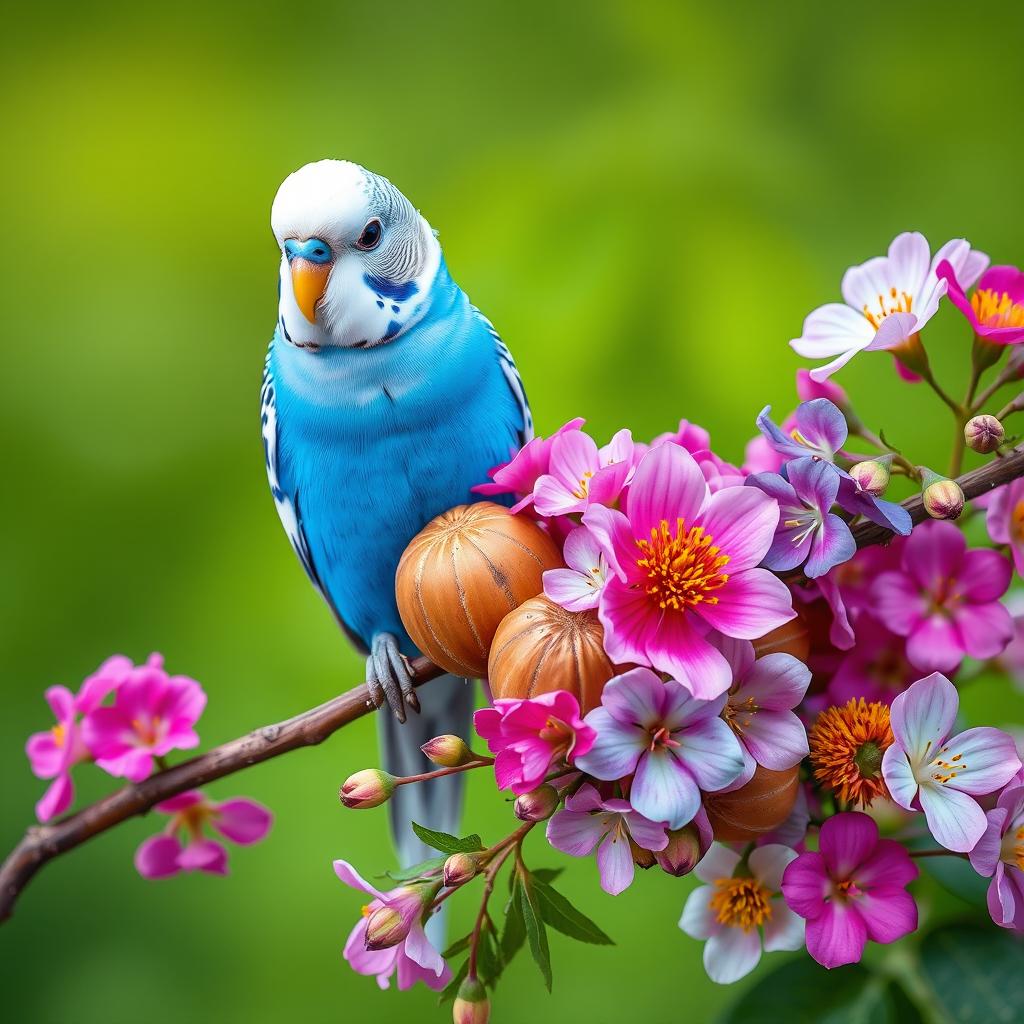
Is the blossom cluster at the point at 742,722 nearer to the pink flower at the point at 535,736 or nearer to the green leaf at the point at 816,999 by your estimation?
the pink flower at the point at 535,736

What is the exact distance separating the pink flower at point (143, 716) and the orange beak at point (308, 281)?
0.31 m

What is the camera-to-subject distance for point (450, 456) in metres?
0.71

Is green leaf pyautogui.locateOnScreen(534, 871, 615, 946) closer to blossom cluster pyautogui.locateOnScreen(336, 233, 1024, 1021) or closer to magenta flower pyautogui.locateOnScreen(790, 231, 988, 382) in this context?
blossom cluster pyautogui.locateOnScreen(336, 233, 1024, 1021)

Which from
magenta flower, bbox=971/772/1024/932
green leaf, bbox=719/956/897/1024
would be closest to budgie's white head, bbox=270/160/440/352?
magenta flower, bbox=971/772/1024/932

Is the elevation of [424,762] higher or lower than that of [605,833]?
lower

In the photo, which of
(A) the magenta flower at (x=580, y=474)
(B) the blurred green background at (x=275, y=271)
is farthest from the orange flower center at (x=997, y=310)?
(B) the blurred green background at (x=275, y=271)

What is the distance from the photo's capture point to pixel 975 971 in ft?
2.48

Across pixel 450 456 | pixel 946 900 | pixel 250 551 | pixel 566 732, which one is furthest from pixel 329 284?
pixel 946 900

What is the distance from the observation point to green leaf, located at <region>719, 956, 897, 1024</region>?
2.49 feet

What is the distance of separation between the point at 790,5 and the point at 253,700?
48.5 inches

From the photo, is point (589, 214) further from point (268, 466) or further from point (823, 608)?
point (823, 608)

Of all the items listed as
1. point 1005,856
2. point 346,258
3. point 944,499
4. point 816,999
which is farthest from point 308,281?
point 816,999

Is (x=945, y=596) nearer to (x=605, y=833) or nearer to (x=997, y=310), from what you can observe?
(x=997, y=310)

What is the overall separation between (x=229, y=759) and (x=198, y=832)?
18cm
